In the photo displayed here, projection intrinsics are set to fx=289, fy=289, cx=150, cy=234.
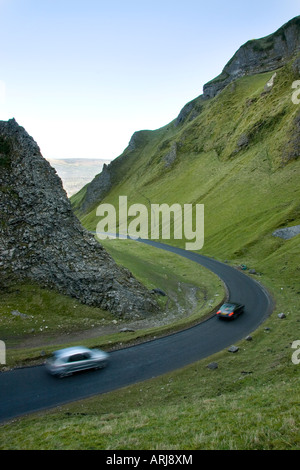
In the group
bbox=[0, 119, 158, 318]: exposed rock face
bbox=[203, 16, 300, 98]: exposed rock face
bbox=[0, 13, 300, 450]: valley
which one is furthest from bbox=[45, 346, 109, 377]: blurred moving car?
bbox=[203, 16, 300, 98]: exposed rock face

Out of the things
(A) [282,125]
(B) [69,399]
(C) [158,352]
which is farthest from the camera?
(A) [282,125]

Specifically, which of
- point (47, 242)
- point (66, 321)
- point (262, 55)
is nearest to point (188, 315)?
point (66, 321)

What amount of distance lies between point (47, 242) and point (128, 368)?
62.5 ft

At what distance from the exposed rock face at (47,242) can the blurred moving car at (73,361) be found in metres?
10.6

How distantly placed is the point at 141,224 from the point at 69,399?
94291mm

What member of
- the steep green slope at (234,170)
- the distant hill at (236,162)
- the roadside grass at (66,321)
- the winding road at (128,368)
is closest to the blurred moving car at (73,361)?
the winding road at (128,368)

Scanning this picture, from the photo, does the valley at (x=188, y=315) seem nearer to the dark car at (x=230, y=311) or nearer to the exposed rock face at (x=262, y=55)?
the dark car at (x=230, y=311)

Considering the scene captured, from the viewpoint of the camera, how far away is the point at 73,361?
21703 millimetres

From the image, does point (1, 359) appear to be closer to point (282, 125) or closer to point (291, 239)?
point (291, 239)

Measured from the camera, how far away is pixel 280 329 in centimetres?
2847

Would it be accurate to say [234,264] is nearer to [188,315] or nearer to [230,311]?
[188,315]

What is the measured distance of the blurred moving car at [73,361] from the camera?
21.3 m

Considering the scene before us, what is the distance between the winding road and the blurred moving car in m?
0.50
